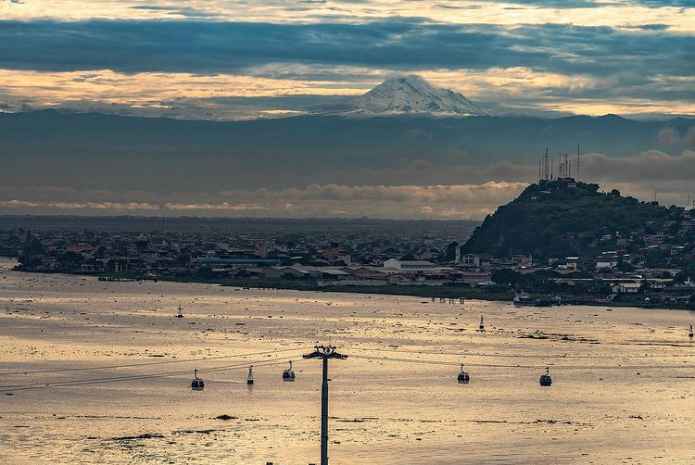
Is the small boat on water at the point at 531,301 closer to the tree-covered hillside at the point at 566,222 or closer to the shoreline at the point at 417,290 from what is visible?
the shoreline at the point at 417,290

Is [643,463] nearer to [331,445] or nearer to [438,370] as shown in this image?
[331,445]

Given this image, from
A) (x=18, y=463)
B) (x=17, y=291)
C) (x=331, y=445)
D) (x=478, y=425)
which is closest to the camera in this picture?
(x=18, y=463)

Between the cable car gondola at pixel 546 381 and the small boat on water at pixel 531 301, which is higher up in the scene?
the small boat on water at pixel 531 301

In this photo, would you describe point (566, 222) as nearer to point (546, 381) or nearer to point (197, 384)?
point (546, 381)

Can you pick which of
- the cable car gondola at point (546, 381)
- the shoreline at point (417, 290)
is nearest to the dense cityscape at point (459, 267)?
the shoreline at point (417, 290)

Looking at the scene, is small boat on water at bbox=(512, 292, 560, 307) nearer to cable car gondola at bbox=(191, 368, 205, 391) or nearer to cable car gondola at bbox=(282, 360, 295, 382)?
cable car gondola at bbox=(282, 360, 295, 382)

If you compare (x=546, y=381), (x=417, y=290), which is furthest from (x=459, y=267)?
(x=546, y=381)

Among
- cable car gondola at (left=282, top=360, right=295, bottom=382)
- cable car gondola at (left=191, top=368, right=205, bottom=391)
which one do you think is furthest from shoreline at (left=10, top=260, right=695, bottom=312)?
cable car gondola at (left=191, top=368, right=205, bottom=391)

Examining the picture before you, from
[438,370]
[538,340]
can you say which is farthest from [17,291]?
[438,370]
